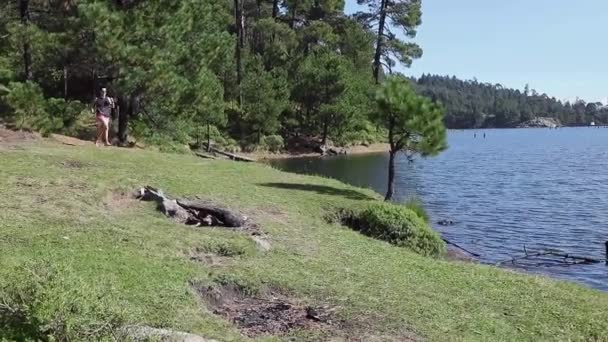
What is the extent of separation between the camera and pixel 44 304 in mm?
Result: 5113

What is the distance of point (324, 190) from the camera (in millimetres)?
18281

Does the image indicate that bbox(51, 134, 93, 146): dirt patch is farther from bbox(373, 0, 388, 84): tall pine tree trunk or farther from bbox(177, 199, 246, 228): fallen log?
bbox(373, 0, 388, 84): tall pine tree trunk

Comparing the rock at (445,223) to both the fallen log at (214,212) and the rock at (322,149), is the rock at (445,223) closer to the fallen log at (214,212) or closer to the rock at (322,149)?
the fallen log at (214,212)

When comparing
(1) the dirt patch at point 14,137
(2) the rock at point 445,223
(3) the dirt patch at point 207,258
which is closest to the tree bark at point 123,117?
(1) the dirt patch at point 14,137

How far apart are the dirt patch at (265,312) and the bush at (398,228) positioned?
6.61 m

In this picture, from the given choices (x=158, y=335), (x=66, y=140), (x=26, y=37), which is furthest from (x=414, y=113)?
(x=158, y=335)

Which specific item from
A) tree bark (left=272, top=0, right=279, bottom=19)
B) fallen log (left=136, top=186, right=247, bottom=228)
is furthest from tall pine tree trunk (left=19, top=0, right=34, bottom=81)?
tree bark (left=272, top=0, right=279, bottom=19)

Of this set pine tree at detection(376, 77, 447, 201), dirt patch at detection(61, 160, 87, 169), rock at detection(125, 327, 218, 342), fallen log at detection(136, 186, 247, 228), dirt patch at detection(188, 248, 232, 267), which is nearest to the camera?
rock at detection(125, 327, 218, 342)

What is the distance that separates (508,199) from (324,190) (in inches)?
626

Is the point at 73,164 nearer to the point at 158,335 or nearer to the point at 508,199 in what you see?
the point at 158,335

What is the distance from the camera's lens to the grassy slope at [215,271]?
663 cm

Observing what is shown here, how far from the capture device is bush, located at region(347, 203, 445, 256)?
14.5m

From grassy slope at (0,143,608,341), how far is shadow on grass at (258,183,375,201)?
2.92m

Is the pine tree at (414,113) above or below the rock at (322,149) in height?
above
